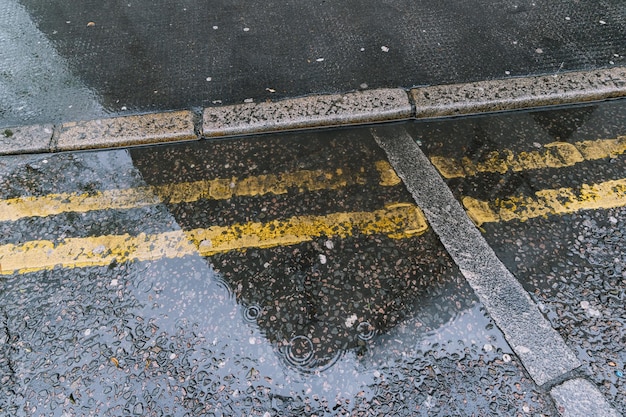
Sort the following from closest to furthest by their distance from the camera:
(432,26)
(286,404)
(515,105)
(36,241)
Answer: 1. (286,404)
2. (36,241)
3. (515,105)
4. (432,26)

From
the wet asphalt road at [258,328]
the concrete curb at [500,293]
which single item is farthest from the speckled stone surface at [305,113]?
the wet asphalt road at [258,328]

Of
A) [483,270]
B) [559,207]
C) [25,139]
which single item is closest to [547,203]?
[559,207]

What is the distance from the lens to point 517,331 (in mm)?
2035

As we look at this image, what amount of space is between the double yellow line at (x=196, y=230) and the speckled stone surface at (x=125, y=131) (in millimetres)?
401

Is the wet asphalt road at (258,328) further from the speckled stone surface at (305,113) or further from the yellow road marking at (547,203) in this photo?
the speckled stone surface at (305,113)

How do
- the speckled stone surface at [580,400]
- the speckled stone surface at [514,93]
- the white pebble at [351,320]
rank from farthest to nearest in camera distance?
1. the speckled stone surface at [514,93]
2. the white pebble at [351,320]
3. the speckled stone surface at [580,400]

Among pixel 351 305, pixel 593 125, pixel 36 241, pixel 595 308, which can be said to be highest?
pixel 593 125

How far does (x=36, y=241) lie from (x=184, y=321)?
1039 mm

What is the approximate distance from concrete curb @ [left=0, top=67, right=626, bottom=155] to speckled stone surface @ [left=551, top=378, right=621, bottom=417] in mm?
1803

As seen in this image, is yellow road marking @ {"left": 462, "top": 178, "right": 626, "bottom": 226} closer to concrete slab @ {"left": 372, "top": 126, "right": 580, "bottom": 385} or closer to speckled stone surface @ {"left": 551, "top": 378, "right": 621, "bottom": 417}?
concrete slab @ {"left": 372, "top": 126, "right": 580, "bottom": 385}

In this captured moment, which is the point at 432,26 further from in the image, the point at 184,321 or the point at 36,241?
the point at 36,241

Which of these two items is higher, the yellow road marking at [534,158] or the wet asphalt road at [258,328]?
the yellow road marking at [534,158]

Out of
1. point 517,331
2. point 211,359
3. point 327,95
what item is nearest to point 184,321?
point 211,359

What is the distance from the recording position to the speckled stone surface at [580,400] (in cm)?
181
